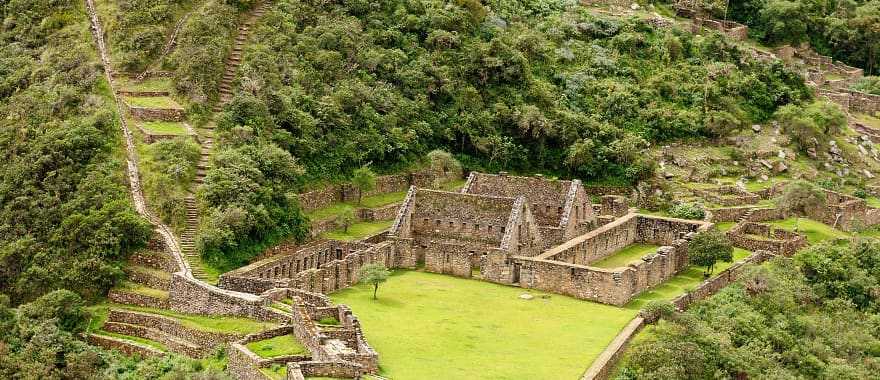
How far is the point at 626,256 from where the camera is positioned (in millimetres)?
73688

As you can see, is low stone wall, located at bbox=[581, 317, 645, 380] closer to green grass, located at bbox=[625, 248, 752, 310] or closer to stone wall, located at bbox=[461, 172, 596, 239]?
green grass, located at bbox=[625, 248, 752, 310]

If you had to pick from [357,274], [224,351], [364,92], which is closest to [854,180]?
[364,92]

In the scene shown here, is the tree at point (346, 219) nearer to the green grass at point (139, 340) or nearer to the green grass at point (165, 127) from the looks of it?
the green grass at point (165, 127)

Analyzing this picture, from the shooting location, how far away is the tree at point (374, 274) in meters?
63.2

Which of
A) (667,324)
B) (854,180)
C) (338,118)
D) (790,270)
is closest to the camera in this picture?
(667,324)

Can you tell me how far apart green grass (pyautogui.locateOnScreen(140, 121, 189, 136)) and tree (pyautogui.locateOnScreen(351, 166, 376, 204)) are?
30.3 ft

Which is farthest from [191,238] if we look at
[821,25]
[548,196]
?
[821,25]

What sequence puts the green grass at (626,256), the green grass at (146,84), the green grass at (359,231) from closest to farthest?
the green grass at (626,256), the green grass at (359,231), the green grass at (146,84)

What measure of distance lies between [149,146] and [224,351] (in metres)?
18.9

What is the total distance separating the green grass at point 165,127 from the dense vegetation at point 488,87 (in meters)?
2.46

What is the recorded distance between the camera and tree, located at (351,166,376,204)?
76.3 metres

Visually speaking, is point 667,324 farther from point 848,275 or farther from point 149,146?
point 149,146

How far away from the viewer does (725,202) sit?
84.3 metres

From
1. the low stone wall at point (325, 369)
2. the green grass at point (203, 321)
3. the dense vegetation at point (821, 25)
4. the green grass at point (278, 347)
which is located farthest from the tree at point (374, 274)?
the dense vegetation at point (821, 25)
